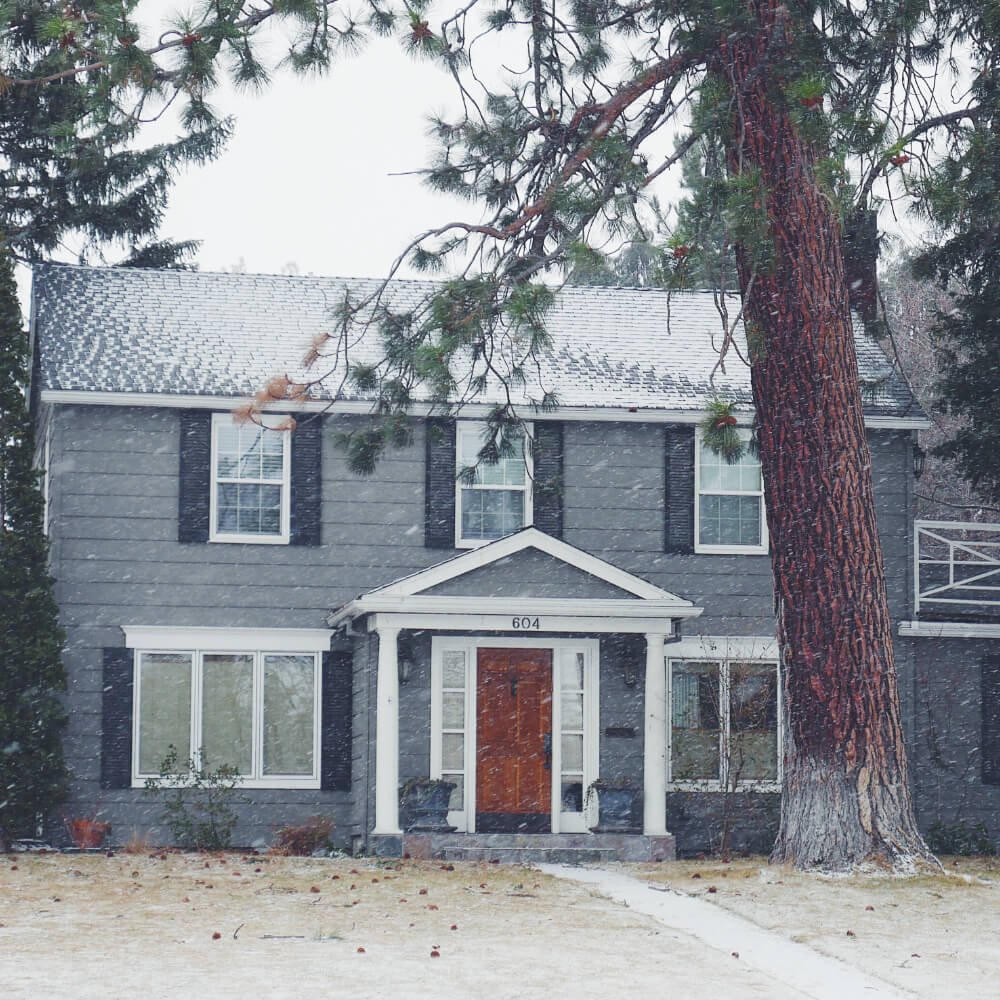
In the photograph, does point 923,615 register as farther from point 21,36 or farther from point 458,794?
point 21,36

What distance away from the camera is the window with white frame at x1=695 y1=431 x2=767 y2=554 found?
62.0 ft

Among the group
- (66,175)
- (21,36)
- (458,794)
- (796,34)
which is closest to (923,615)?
(458,794)

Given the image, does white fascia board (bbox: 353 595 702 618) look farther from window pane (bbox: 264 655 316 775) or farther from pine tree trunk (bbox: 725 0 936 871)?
pine tree trunk (bbox: 725 0 936 871)

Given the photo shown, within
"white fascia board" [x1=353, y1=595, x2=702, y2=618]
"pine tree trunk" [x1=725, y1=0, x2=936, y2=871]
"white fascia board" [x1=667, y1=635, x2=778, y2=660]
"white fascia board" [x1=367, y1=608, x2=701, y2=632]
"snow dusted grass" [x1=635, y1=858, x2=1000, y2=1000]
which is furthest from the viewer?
"white fascia board" [x1=667, y1=635, x2=778, y2=660]


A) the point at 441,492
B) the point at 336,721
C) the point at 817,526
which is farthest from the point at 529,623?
the point at 817,526

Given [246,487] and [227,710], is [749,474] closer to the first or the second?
[246,487]

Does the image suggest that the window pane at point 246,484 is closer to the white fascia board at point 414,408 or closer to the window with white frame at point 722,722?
the white fascia board at point 414,408

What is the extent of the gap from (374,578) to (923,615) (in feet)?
21.3

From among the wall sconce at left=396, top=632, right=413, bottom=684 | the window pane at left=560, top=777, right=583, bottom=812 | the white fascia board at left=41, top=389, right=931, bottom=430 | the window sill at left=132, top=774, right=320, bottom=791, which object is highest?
the white fascia board at left=41, top=389, right=931, bottom=430

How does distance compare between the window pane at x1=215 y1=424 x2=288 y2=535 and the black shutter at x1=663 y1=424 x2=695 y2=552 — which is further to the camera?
the black shutter at x1=663 y1=424 x2=695 y2=552

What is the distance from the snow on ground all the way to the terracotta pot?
190 cm

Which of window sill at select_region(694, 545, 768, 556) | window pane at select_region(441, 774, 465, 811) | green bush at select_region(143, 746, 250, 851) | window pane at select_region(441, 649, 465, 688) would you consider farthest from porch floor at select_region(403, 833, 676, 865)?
window sill at select_region(694, 545, 768, 556)

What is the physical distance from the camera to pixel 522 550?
17.1 metres

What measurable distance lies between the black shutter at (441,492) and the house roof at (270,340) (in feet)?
2.23
